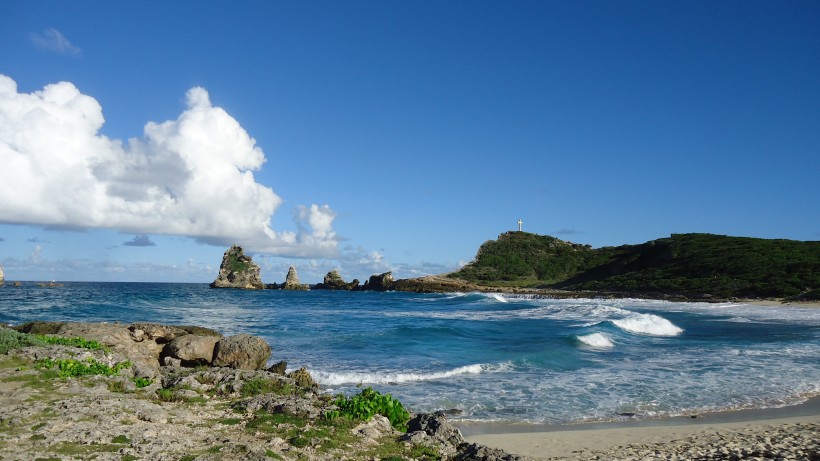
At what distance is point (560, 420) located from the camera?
13.1m

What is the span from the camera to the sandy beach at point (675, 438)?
961 cm

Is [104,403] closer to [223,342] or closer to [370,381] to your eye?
[223,342]

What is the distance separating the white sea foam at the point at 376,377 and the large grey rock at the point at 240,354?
93.7 inches

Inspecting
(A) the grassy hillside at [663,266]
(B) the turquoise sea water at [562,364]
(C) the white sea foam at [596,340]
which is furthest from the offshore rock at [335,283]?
(C) the white sea foam at [596,340]

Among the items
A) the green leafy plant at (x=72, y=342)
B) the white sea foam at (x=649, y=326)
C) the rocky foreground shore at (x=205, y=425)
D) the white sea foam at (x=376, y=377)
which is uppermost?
the green leafy plant at (x=72, y=342)

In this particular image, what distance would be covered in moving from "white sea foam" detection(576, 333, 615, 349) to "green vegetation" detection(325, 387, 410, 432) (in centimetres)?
2089

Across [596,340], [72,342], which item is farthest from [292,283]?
[72,342]

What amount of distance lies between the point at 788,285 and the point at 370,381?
68.7m

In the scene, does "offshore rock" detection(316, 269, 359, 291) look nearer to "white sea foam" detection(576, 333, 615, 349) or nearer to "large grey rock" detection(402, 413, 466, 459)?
"white sea foam" detection(576, 333, 615, 349)

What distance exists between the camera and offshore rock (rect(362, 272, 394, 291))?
134 metres

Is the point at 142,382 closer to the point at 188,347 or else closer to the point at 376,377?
the point at 188,347

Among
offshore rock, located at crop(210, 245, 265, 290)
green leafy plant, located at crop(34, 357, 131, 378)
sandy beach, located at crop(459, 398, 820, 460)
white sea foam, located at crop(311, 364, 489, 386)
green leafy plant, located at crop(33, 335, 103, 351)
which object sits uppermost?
offshore rock, located at crop(210, 245, 265, 290)

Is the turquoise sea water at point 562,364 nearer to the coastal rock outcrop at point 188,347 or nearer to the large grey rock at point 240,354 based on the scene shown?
the large grey rock at point 240,354

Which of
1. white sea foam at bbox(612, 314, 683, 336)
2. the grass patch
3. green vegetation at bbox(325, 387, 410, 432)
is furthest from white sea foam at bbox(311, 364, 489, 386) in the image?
white sea foam at bbox(612, 314, 683, 336)
